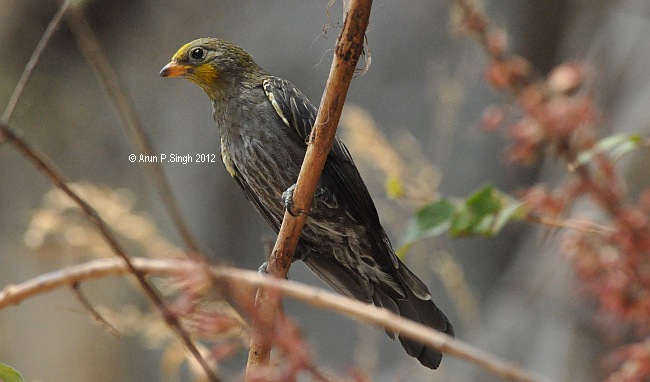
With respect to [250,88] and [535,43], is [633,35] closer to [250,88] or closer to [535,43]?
[535,43]

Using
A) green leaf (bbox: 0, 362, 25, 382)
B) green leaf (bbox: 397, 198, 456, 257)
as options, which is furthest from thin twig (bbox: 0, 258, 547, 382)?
green leaf (bbox: 397, 198, 456, 257)

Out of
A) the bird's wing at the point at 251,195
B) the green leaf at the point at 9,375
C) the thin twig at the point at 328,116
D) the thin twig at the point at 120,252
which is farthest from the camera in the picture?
the bird's wing at the point at 251,195

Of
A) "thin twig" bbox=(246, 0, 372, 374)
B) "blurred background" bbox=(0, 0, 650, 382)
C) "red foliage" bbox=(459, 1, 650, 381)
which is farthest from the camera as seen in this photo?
"blurred background" bbox=(0, 0, 650, 382)

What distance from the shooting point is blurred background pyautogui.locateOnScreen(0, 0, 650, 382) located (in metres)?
4.18

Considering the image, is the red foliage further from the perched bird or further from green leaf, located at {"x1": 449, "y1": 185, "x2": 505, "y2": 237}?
the perched bird

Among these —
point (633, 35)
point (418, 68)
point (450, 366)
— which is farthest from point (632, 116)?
point (450, 366)

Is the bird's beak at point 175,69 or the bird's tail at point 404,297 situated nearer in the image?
the bird's tail at point 404,297

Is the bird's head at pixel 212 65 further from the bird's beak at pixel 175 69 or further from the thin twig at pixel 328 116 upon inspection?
the thin twig at pixel 328 116

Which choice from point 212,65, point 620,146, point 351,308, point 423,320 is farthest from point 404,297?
point 351,308

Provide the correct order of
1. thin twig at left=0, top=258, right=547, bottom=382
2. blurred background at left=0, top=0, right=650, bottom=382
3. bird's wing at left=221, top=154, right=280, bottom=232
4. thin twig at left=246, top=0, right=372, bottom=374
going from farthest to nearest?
blurred background at left=0, top=0, right=650, bottom=382
bird's wing at left=221, top=154, right=280, bottom=232
thin twig at left=246, top=0, right=372, bottom=374
thin twig at left=0, top=258, right=547, bottom=382

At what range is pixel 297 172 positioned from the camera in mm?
2375

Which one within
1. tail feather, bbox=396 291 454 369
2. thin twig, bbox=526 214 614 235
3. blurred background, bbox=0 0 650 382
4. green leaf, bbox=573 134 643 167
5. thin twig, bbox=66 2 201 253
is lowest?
blurred background, bbox=0 0 650 382

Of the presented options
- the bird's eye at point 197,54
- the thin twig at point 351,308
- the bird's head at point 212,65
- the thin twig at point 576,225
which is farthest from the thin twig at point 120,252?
the thin twig at point 576,225

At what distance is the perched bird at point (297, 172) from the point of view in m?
2.32
